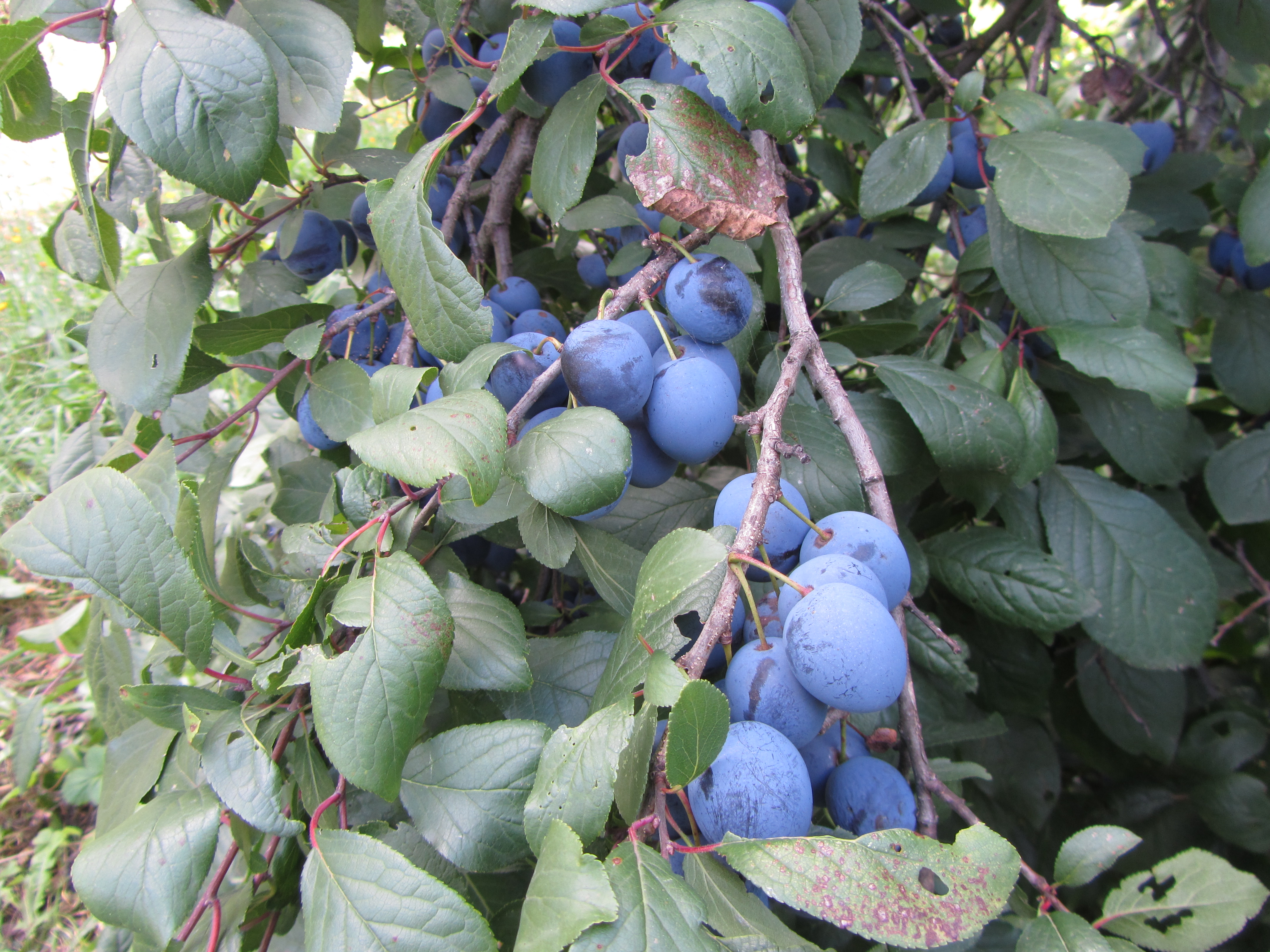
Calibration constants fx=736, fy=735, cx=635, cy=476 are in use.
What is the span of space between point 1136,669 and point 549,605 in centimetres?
117

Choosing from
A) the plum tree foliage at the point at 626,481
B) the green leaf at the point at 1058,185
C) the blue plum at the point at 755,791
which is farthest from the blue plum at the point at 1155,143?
the blue plum at the point at 755,791

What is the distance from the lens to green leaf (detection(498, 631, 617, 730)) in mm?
674

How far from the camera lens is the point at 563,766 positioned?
1.51 feet

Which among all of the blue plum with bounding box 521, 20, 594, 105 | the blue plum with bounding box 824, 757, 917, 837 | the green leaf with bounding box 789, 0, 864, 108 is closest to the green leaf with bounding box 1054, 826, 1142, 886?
the blue plum with bounding box 824, 757, 917, 837

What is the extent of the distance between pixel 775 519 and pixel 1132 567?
0.80 m

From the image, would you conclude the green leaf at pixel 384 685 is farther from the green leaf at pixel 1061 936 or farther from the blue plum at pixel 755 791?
the green leaf at pixel 1061 936

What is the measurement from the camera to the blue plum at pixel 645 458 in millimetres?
706

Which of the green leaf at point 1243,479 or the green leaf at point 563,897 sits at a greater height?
the green leaf at point 563,897

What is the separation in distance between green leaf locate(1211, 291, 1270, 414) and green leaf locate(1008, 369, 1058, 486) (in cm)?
61

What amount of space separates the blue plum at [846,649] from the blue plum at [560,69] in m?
0.67

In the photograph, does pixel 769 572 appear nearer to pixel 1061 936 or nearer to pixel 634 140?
pixel 1061 936

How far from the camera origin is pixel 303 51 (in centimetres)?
77

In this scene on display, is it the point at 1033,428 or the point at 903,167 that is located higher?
the point at 903,167

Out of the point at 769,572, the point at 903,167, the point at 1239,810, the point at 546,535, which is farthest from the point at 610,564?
the point at 1239,810
